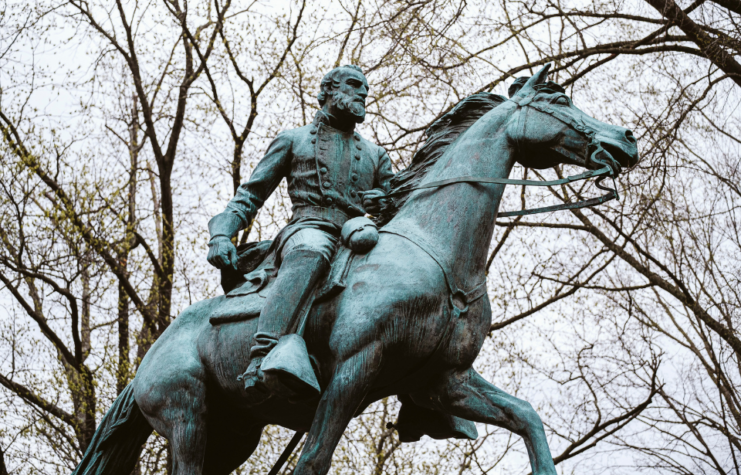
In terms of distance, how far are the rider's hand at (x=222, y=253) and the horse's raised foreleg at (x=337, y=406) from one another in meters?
0.97

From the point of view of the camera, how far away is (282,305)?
13.9 feet

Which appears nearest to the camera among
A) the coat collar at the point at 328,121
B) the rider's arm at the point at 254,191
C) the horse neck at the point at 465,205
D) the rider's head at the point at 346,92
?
the horse neck at the point at 465,205

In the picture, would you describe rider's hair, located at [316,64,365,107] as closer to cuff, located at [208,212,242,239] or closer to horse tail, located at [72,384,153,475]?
cuff, located at [208,212,242,239]

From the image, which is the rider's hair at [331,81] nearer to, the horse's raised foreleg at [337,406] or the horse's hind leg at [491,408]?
the horse's raised foreleg at [337,406]

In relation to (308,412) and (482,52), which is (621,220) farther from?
(308,412)

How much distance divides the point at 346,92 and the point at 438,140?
0.57m

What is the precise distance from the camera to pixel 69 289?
38.6 feet

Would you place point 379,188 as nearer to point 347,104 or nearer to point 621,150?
point 347,104

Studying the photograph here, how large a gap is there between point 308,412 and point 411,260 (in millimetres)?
956

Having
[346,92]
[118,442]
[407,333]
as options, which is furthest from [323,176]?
[118,442]

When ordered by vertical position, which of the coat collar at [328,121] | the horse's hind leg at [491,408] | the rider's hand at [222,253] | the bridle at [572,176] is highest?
the coat collar at [328,121]

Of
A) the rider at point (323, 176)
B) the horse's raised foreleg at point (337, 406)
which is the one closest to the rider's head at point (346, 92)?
the rider at point (323, 176)

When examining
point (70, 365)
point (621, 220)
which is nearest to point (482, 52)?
point (621, 220)

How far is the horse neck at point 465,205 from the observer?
14.3ft
